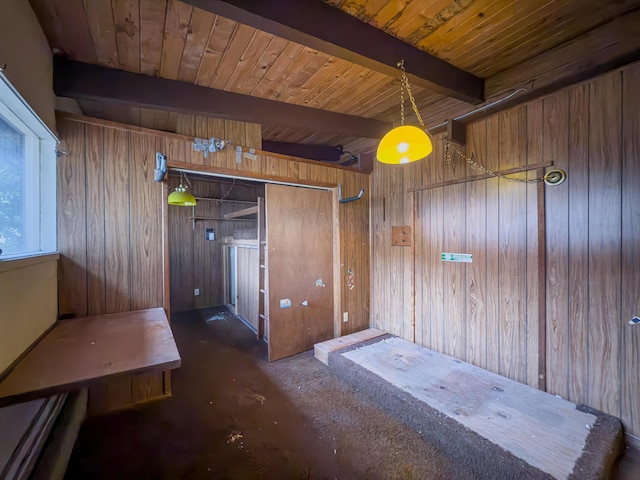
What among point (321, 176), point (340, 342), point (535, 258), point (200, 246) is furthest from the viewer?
point (200, 246)

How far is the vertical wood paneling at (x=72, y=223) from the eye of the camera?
1.99 m

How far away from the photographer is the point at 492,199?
244 cm

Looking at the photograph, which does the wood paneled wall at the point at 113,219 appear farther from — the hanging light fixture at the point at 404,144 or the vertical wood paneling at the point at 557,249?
the vertical wood paneling at the point at 557,249

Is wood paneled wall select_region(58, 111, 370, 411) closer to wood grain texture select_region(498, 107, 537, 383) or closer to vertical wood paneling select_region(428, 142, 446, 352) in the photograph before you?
vertical wood paneling select_region(428, 142, 446, 352)

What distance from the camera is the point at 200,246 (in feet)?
17.9

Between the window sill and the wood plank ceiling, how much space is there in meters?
1.40

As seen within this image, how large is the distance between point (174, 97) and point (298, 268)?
2086 mm

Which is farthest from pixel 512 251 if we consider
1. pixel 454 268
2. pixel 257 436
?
pixel 257 436

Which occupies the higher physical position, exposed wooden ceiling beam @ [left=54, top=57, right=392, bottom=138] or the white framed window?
exposed wooden ceiling beam @ [left=54, top=57, right=392, bottom=138]

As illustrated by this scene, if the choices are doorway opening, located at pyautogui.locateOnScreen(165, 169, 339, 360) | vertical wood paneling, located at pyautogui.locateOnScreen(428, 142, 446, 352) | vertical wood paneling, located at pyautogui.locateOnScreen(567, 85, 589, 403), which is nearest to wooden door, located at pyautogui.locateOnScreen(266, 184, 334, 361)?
doorway opening, located at pyautogui.locateOnScreen(165, 169, 339, 360)

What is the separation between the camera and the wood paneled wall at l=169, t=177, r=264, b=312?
205 inches

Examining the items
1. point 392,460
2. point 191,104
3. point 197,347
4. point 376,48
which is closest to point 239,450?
point 392,460

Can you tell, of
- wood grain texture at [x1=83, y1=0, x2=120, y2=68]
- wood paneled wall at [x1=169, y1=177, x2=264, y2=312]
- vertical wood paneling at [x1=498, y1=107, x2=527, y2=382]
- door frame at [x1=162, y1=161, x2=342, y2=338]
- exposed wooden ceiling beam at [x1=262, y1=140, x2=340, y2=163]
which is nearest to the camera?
wood grain texture at [x1=83, y1=0, x2=120, y2=68]

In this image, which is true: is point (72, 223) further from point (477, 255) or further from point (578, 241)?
point (578, 241)
